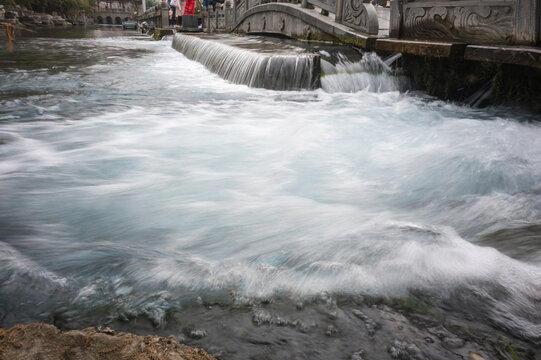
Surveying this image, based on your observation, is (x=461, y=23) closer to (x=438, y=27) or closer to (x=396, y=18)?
(x=438, y=27)

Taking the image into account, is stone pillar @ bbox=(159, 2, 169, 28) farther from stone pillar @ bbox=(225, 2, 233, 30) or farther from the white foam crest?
the white foam crest

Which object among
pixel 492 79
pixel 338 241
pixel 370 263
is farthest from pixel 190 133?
pixel 492 79

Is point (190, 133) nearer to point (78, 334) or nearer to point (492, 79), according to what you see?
point (78, 334)

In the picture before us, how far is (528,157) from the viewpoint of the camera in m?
3.65

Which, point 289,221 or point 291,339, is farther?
point 289,221

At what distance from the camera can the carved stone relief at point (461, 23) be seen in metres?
4.79

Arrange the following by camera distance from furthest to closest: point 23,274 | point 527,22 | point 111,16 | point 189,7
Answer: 1. point 111,16
2. point 189,7
3. point 527,22
4. point 23,274

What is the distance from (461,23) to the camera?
5.38 m

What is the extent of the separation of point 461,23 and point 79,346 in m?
5.83

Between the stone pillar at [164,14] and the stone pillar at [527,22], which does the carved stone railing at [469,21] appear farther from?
the stone pillar at [164,14]

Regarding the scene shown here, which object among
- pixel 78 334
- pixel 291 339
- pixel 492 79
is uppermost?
pixel 492 79

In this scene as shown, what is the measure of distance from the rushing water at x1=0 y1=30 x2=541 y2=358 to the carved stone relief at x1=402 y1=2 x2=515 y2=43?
102 centimetres

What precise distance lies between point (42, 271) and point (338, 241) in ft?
4.72

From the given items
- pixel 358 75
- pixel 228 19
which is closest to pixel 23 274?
pixel 358 75
